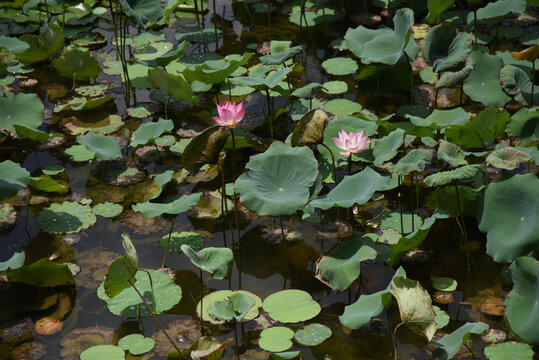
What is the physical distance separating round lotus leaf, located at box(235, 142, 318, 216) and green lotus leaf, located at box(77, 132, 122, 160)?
1.00 m

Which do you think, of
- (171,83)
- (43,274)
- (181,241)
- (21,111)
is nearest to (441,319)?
(181,241)

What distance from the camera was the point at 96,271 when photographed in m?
3.20

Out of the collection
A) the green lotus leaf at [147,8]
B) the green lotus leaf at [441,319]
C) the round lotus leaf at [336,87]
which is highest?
the green lotus leaf at [147,8]

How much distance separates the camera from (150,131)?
3.85 meters

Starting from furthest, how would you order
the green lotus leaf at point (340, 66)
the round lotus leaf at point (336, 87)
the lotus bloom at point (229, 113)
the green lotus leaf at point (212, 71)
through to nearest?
the green lotus leaf at point (340, 66) → the round lotus leaf at point (336, 87) → the green lotus leaf at point (212, 71) → the lotus bloom at point (229, 113)

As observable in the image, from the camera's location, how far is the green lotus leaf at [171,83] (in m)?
4.12

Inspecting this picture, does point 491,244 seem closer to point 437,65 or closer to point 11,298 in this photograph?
point 437,65

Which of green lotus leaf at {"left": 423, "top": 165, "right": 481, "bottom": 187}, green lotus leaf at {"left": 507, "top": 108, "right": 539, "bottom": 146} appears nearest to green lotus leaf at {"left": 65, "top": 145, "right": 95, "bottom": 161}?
green lotus leaf at {"left": 423, "top": 165, "right": 481, "bottom": 187}

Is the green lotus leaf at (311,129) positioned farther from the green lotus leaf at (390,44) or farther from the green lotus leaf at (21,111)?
the green lotus leaf at (21,111)

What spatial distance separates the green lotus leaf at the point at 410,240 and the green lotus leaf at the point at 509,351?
549 millimetres

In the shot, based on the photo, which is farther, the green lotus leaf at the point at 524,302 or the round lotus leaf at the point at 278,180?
the round lotus leaf at the point at 278,180

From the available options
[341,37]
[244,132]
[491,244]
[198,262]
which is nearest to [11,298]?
[198,262]

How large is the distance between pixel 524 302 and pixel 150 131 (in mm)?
2291

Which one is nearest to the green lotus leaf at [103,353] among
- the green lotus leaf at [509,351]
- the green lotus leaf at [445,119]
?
the green lotus leaf at [509,351]
